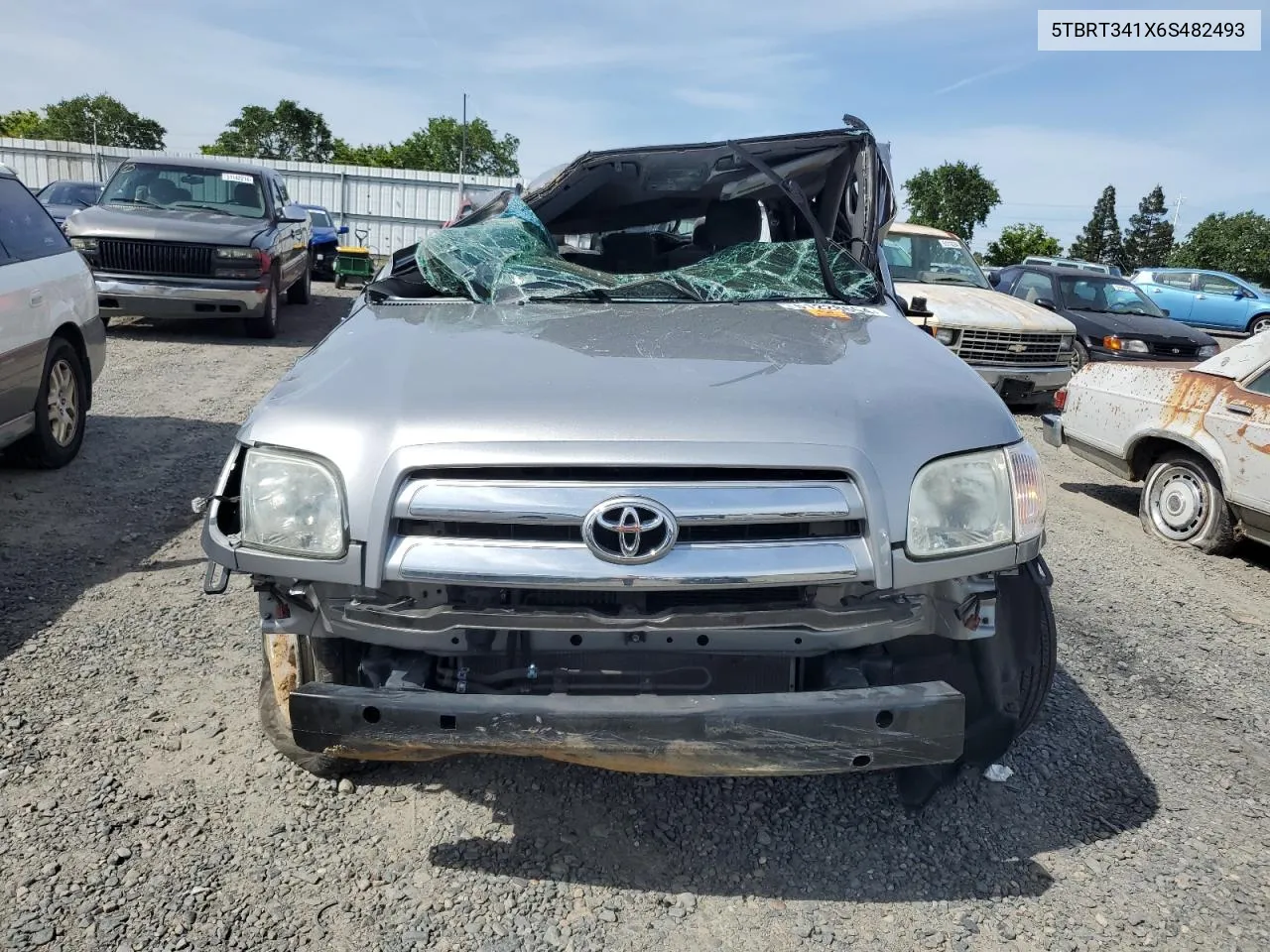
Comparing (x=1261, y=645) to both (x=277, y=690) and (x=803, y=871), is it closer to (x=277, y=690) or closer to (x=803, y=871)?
(x=803, y=871)

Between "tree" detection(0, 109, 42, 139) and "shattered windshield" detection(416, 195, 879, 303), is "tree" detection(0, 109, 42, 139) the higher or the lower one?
the higher one

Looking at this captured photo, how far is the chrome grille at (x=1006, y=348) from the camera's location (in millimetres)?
9500

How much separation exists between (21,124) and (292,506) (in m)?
98.4

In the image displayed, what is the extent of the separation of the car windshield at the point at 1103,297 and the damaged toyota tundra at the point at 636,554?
404 inches

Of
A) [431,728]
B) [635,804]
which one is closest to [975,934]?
[635,804]

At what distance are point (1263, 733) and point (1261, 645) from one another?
43.4 inches

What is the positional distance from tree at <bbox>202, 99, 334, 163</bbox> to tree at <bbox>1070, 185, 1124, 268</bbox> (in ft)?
201

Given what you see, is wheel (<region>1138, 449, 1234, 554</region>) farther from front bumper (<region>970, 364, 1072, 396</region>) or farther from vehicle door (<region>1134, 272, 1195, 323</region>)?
vehicle door (<region>1134, 272, 1195, 323</region>)

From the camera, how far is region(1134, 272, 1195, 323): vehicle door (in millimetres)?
22328

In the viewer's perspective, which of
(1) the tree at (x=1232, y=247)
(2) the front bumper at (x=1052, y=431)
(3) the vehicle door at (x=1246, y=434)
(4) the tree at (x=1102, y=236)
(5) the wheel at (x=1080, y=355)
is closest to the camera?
(2) the front bumper at (x=1052, y=431)

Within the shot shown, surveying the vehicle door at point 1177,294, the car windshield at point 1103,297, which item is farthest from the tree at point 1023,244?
the car windshield at point 1103,297

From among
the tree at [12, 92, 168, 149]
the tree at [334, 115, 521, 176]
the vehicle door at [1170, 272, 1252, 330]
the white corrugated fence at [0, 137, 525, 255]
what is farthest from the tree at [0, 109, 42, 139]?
the vehicle door at [1170, 272, 1252, 330]

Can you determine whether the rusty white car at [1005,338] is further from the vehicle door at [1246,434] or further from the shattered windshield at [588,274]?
the shattered windshield at [588,274]

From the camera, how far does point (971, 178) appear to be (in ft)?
192
